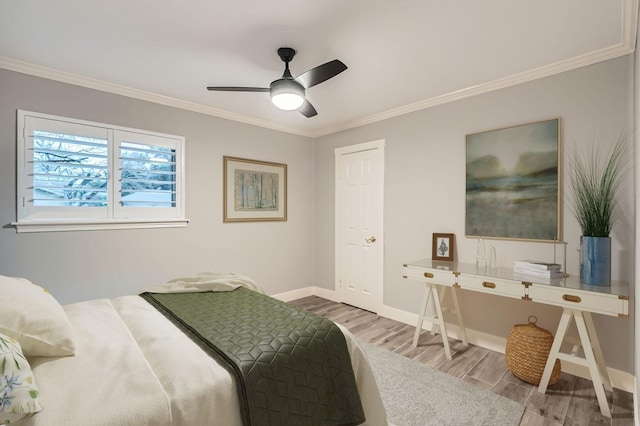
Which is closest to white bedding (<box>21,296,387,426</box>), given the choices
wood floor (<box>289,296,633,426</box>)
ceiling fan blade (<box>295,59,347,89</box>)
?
wood floor (<box>289,296,633,426</box>)

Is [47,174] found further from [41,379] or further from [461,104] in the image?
[461,104]

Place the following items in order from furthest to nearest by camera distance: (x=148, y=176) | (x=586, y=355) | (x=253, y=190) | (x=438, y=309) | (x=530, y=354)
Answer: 1. (x=253, y=190)
2. (x=148, y=176)
3. (x=438, y=309)
4. (x=530, y=354)
5. (x=586, y=355)

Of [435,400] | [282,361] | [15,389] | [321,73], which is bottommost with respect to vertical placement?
[435,400]

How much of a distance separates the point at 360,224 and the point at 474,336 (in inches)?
70.6

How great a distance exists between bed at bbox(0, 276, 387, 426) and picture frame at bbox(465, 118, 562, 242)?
201 centimetres

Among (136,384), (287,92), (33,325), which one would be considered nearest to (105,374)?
(136,384)

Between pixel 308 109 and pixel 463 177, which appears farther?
pixel 463 177

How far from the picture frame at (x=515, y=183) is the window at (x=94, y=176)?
3056 millimetres

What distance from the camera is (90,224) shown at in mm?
2803

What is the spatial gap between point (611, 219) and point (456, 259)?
122 centimetres

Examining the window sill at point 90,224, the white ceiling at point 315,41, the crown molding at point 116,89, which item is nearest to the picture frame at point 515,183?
the white ceiling at point 315,41

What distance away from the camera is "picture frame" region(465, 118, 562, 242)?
2.53 m

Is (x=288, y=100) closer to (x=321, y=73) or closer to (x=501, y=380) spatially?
(x=321, y=73)

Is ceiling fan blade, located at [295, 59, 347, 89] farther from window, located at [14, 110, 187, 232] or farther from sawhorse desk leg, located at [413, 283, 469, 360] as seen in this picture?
sawhorse desk leg, located at [413, 283, 469, 360]
